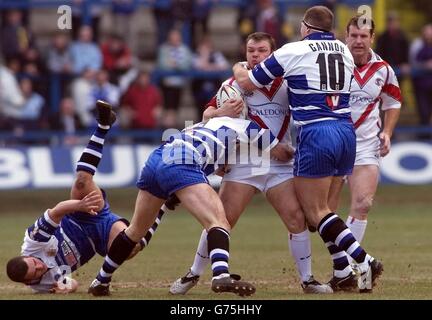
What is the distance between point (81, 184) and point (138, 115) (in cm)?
1186

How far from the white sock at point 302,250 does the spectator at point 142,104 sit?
12.0 meters

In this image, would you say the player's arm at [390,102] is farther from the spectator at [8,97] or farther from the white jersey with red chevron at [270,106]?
the spectator at [8,97]

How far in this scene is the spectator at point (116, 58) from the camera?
75.8ft

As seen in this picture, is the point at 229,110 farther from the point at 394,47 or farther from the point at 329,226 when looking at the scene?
the point at 394,47

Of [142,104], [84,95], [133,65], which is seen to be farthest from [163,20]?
[84,95]

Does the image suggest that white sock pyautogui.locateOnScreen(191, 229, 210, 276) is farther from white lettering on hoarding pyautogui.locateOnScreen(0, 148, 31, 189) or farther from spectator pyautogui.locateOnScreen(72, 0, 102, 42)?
spectator pyautogui.locateOnScreen(72, 0, 102, 42)

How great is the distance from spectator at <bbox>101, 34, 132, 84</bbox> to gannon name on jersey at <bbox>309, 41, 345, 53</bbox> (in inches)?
498

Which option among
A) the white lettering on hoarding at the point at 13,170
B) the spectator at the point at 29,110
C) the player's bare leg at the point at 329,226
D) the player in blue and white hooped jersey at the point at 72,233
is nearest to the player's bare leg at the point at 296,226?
the player's bare leg at the point at 329,226

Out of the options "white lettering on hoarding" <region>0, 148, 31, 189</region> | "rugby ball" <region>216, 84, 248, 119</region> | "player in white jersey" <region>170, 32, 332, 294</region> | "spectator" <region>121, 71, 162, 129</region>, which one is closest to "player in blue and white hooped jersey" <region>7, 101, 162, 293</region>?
"player in white jersey" <region>170, 32, 332, 294</region>

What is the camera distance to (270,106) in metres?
11.0

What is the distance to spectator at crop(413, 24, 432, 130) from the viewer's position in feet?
76.7

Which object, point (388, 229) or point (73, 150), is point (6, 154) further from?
point (388, 229)
